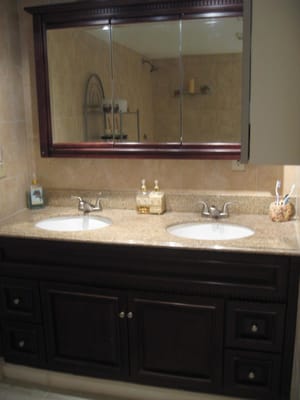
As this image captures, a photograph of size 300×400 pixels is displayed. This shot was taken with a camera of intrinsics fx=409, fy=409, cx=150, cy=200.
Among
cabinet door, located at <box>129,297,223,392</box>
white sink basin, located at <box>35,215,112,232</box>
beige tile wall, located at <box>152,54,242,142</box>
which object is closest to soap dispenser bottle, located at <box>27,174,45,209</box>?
white sink basin, located at <box>35,215,112,232</box>

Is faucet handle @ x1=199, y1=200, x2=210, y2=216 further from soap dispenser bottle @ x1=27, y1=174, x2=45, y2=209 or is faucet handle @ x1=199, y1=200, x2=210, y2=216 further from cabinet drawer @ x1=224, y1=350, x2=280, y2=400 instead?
soap dispenser bottle @ x1=27, y1=174, x2=45, y2=209

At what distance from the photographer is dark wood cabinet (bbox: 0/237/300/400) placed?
1.70 meters

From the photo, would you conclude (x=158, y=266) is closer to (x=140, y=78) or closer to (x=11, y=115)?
(x=140, y=78)

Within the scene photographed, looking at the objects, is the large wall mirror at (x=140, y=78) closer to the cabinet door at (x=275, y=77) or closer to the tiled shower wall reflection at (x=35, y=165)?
the tiled shower wall reflection at (x=35, y=165)

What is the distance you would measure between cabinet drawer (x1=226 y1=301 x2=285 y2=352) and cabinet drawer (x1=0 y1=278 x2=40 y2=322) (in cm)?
92

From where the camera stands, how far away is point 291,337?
5.53 feet

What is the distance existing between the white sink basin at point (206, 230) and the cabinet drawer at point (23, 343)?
0.84 meters

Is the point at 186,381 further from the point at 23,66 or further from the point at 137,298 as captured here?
the point at 23,66

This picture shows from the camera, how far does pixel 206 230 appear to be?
2.06m

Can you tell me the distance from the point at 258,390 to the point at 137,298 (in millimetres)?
660

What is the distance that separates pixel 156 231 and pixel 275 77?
1.19 m

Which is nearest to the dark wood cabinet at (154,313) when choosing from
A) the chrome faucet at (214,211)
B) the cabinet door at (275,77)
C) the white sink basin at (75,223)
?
the white sink basin at (75,223)

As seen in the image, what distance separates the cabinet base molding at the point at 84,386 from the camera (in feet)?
6.30

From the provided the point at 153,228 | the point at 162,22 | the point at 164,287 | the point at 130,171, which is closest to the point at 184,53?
the point at 162,22
